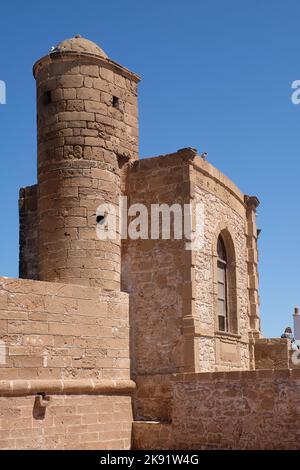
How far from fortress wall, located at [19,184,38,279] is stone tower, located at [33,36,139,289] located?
3.71 ft

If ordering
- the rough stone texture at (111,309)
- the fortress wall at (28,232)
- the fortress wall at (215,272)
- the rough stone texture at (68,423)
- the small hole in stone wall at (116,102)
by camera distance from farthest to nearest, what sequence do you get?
the fortress wall at (28,232)
the small hole in stone wall at (116,102)
the fortress wall at (215,272)
the rough stone texture at (111,309)
the rough stone texture at (68,423)

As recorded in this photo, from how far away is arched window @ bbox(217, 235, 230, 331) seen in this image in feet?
45.3

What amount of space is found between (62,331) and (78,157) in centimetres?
304

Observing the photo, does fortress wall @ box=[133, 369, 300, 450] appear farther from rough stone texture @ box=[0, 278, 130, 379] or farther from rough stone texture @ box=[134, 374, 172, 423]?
rough stone texture @ box=[0, 278, 130, 379]

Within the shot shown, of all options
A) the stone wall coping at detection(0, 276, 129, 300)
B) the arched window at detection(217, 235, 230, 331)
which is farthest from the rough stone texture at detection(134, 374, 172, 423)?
the arched window at detection(217, 235, 230, 331)

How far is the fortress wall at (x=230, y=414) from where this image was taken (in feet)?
33.6

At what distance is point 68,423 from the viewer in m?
10.5

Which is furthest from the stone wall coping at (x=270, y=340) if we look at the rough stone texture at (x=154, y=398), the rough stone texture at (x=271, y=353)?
the rough stone texture at (x=154, y=398)

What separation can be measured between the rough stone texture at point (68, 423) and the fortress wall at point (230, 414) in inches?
17.8

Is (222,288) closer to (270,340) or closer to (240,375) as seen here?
(270,340)

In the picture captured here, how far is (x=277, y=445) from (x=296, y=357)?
570 cm

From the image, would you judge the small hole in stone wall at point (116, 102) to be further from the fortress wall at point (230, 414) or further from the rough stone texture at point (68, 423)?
the rough stone texture at point (68, 423)

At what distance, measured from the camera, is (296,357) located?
51.7 feet
